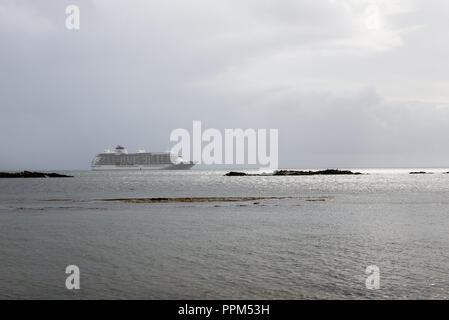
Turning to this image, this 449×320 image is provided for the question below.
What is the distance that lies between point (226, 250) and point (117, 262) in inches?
223

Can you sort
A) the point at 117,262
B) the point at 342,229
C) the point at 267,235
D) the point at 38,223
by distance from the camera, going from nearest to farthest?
1. the point at 117,262
2. the point at 267,235
3. the point at 342,229
4. the point at 38,223

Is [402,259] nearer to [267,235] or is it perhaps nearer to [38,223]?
[267,235]

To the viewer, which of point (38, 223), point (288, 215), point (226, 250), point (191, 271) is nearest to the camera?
point (191, 271)

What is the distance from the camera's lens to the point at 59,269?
15.9 metres

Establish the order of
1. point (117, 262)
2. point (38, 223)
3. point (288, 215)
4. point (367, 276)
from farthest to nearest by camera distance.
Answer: point (288, 215), point (38, 223), point (117, 262), point (367, 276)

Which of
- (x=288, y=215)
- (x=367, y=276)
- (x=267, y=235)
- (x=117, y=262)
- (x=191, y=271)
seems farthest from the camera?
(x=288, y=215)

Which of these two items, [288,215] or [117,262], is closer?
[117,262]
